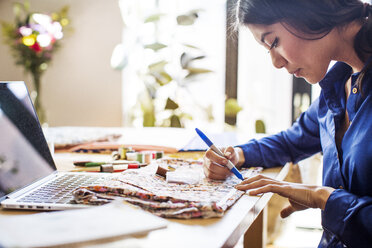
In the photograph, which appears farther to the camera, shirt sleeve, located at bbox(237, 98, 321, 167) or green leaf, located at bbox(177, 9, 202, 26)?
green leaf, located at bbox(177, 9, 202, 26)

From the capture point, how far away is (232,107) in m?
3.36

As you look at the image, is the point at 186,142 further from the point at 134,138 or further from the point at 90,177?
the point at 90,177

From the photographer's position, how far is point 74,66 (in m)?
3.61

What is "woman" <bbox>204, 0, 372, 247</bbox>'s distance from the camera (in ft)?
3.00

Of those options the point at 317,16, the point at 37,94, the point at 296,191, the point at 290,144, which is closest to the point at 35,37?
the point at 37,94

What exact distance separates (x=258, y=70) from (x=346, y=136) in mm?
2485

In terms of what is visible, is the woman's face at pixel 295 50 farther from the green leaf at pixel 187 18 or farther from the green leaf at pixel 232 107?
the green leaf at pixel 232 107

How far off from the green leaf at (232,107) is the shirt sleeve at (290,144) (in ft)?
6.35

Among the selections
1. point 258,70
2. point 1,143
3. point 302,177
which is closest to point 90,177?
point 1,143

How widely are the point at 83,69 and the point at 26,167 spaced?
8.88 ft

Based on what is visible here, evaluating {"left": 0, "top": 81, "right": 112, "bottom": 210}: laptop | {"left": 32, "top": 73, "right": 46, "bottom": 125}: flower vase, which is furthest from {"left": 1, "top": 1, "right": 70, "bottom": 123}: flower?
{"left": 0, "top": 81, "right": 112, "bottom": 210}: laptop

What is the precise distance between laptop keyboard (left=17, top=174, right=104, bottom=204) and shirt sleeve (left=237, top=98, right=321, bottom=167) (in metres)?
0.48

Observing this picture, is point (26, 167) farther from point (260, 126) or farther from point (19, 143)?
point (260, 126)

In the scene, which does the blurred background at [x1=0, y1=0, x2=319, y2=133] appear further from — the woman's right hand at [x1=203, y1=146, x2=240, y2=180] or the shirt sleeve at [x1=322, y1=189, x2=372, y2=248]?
the shirt sleeve at [x1=322, y1=189, x2=372, y2=248]
